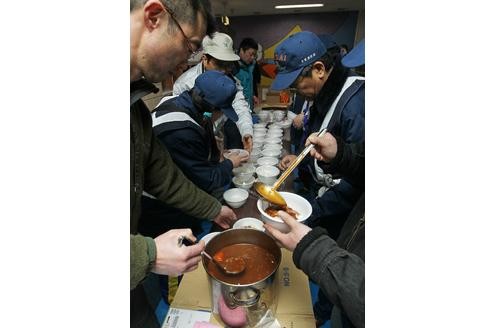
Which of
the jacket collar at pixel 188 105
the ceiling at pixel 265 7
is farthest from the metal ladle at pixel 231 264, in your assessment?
the ceiling at pixel 265 7

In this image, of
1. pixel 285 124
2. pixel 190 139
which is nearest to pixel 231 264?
pixel 190 139

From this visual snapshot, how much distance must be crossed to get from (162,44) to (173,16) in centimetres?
9

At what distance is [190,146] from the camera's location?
1.56 m

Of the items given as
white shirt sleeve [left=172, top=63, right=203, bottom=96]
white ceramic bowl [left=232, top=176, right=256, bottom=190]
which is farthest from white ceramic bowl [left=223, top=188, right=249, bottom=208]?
white shirt sleeve [left=172, top=63, right=203, bottom=96]

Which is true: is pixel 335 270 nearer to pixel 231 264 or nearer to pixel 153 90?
pixel 231 264

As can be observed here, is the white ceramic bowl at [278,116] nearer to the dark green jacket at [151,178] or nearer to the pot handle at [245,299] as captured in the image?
the dark green jacket at [151,178]

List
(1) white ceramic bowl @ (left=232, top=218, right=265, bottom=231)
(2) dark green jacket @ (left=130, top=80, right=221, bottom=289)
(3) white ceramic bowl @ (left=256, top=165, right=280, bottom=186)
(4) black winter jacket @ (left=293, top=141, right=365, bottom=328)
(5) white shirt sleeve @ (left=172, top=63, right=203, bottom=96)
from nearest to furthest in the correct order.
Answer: (4) black winter jacket @ (left=293, top=141, right=365, bottom=328), (2) dark green jacket @ (left=130, top=80, right=221, bottom=289), (1) white ceramic bowl @ (left=232, top=218, right=265, bottom=231), (3) white ceramic bowl @ (left=256, top=165, right=280, bottom=186), (5) white shirt sleeve @ (left=172, top=63, right=203, bottom=96)

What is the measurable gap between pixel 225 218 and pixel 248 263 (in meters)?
0.49

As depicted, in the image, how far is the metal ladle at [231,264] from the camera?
0.90 m

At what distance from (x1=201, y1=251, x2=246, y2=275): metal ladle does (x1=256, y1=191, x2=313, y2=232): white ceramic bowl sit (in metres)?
0.16

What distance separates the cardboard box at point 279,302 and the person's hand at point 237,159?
93 centimetres

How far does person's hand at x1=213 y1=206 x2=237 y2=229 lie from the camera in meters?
1.43

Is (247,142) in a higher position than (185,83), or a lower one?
lower

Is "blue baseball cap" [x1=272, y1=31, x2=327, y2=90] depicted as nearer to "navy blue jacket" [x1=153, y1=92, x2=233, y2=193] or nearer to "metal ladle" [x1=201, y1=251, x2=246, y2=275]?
"navy blue jacket" [x1=153, y1=92, x2=233, y2=193]
